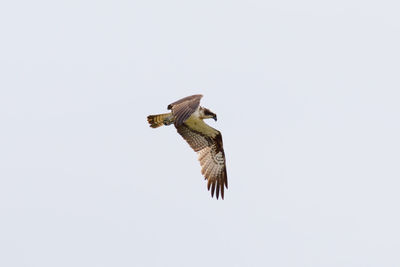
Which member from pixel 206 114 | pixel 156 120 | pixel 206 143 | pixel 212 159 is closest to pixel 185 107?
pixel 206 114

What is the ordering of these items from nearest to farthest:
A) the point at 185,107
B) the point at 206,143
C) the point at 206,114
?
1. the point at 185,107
2. the point at 206,114
3. the point at 206,143

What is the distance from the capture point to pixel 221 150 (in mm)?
18594

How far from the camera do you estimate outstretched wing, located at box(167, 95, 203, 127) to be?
51.3 ft

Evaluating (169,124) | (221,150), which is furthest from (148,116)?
(221,150)

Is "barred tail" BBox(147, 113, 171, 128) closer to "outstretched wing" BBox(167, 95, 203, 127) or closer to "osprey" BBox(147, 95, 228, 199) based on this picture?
"osprey" BBox(147, 95, 228, 199)

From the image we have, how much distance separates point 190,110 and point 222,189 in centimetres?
338

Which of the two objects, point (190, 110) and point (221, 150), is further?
point (221, 150)

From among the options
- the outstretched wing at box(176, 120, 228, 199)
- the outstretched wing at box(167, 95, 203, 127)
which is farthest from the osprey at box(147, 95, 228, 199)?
the outstretched wing at box(167, 95, 203, 127)

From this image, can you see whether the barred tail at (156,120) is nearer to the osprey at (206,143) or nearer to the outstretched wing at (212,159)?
the osprey at (206,143)

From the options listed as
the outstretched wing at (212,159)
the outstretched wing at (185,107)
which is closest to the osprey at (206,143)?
the outstretched wing at (212,159)

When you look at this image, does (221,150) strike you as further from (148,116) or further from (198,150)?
(148,116)

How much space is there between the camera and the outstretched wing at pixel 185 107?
1564cm

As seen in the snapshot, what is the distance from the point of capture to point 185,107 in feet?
52.2

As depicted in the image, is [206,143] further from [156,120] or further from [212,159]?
[156,120]
